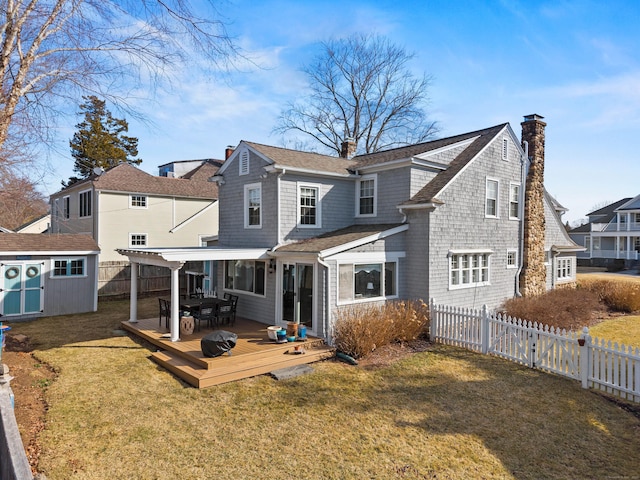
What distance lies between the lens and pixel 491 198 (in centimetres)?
1586

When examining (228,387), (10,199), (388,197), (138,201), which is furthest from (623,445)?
(138,201)

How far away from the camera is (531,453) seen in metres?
6.12

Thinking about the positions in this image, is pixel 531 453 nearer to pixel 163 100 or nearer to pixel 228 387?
pixel 228 387

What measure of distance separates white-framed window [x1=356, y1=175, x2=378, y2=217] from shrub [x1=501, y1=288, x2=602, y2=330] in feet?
20.7

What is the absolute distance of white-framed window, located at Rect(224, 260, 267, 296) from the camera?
45.4 feet

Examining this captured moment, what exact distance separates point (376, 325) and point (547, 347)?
4248 millimetres

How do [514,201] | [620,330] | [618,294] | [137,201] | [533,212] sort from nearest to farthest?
[620,330], [514,201], [533,212], [618,294], [137,201]

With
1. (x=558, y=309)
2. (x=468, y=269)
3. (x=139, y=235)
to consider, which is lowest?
(x=558, y=309)

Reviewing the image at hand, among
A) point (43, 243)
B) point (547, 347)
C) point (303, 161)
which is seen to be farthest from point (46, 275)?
point (547, 347)

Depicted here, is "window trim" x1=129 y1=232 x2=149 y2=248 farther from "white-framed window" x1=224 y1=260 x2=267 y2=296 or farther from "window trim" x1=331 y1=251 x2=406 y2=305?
"window trim" x1=331 y1=251 x2=406 y2=305

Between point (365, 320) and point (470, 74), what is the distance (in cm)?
941

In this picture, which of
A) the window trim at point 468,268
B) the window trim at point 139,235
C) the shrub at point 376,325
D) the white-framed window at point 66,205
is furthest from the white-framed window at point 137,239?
the window trim at point 468,268

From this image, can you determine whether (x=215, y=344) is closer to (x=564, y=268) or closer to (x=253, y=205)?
(x=253, y=205)

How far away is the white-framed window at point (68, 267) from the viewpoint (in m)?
16.1
